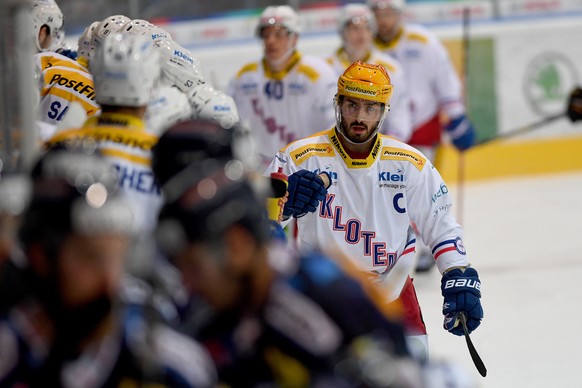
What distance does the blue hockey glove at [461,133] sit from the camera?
27.4 ft

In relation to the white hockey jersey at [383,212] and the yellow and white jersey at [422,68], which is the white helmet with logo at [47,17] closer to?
the white hockey jersey at [383,212]

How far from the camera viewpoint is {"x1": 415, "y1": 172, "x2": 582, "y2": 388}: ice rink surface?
238 inches

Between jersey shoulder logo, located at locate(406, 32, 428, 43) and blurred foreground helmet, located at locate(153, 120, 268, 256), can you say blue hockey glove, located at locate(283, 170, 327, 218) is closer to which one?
blurred foreground helmet, located at locate(153, 120, 268, 256)

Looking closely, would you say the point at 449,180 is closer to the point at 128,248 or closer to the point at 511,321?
the point at 511,321

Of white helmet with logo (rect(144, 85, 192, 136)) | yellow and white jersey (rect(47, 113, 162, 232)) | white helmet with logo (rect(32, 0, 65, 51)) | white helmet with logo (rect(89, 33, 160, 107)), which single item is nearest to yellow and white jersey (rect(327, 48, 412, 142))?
white helmet with logo (rect(32, 0, 65, 51))

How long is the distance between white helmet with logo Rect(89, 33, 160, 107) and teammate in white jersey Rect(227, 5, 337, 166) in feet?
11.6

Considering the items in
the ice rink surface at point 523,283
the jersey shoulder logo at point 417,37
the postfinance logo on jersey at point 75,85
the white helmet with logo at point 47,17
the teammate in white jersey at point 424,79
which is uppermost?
the white helmet with logo at point 47,17

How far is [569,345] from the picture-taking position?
630cm

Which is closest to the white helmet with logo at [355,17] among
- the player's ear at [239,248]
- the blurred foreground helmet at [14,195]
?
the blurred foreground helmet at [14,195]

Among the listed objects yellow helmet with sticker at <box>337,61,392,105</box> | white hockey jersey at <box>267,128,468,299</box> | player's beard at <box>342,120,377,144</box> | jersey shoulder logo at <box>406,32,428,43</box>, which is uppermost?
yellow helmet with sticker at <box>337,61,392,105</box>

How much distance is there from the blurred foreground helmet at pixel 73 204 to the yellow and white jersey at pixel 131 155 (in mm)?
1056

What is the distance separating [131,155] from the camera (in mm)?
3641

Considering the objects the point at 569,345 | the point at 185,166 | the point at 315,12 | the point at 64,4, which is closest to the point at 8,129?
the point at 185,166

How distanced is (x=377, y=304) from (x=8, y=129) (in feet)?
4.11
